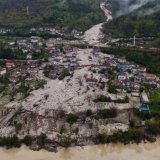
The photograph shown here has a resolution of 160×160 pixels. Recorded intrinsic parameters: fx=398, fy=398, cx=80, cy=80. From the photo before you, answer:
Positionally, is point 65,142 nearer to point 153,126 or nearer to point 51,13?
point 153,126

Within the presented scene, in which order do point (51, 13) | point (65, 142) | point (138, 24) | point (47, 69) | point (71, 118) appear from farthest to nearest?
1. point (51, 13)
2. point (138, 24)
3. point (47, 69)
4. point (71, 118)
5. point (65, 142)

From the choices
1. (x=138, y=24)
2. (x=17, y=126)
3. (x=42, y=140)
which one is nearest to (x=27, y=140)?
(x=42, y=140)

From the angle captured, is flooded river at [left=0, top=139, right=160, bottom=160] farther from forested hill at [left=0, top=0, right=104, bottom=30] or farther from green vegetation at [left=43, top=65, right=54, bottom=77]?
forested hill at [left=0, top=0, right=104, bottom=30]

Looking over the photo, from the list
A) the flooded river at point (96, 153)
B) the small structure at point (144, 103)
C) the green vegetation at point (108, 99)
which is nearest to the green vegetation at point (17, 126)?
→ the flooded river at point (96, 153)

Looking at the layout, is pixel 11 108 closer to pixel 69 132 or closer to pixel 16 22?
pixel 69 132

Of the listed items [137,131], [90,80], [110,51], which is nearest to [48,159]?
[137,131]

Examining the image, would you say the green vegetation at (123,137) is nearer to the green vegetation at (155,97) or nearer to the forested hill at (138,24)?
the green vegetation at (155,97)

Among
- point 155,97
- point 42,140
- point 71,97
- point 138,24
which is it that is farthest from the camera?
point 138,24
